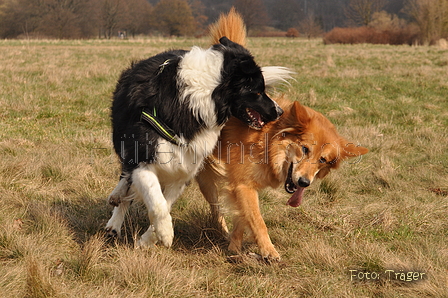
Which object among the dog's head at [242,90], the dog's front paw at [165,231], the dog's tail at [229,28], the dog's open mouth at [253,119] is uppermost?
Answer: the dog's tail at [229,28]

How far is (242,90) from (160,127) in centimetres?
67

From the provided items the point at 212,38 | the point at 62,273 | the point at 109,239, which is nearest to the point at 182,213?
the point at 109,239

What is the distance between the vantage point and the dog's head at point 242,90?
3.02m

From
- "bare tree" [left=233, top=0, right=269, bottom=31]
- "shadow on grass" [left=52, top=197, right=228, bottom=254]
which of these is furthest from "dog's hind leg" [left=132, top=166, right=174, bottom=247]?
"bare tree" [left=233, top=0, right=269, bottom=31]

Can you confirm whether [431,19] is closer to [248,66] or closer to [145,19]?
[248,66]

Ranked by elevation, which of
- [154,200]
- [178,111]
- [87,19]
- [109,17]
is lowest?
[154,200]

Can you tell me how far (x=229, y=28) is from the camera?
3838 mm

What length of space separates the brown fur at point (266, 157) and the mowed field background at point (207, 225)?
34cm

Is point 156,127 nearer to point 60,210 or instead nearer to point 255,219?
point 255,219

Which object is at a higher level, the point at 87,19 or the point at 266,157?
the point at 87,19

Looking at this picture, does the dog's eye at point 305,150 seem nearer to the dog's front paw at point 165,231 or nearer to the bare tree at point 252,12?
the dog's front paw at point 165,231

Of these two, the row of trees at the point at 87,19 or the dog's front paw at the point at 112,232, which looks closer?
the dog's front paw at the point at 112,232

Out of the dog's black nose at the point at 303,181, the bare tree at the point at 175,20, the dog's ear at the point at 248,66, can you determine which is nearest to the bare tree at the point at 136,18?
the bare tree at the point at 175,20

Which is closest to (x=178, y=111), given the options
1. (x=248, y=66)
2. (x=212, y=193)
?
(x=248, y=66)
